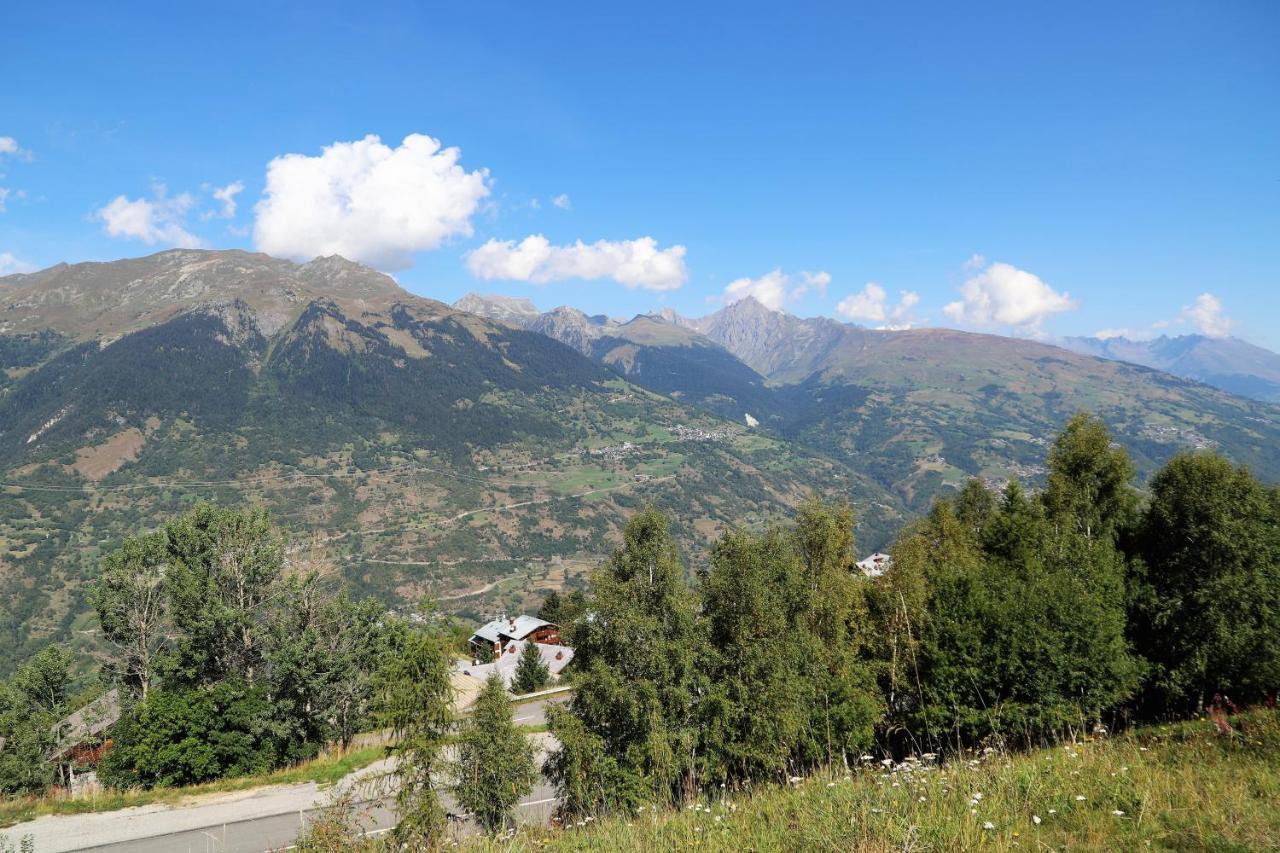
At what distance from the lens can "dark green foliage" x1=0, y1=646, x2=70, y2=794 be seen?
2553 centimetres

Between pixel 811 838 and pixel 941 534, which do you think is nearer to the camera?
pixel 811 838

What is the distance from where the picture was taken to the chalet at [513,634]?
76.4 meters

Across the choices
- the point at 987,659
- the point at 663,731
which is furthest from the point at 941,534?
the point at 663,731

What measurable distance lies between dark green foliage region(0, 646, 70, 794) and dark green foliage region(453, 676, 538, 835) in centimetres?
2221

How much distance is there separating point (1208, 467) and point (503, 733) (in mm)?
28273

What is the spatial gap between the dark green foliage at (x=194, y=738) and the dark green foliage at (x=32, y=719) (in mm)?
4702

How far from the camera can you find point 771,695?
17156 millimetres

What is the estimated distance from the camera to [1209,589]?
21.5 metres

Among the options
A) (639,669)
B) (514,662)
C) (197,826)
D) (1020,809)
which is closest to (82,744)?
(197,826)

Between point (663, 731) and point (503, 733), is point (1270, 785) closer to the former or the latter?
point (663, 731)

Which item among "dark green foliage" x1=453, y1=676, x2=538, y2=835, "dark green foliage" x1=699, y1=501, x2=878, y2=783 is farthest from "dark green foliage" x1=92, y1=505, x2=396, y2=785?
"dark green foliage" x1=699, y1=501, x2=878, y2=783

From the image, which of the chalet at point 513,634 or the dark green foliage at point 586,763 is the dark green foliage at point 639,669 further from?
the chalet at point 513,634

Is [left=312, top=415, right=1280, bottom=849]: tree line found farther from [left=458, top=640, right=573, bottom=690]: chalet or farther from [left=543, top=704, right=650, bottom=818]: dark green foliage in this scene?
[left=458, top=640, right=573, bottom=690]: chalet

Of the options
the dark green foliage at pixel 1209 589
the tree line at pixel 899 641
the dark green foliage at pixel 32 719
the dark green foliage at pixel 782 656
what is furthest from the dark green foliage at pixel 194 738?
the dark green foliage at pixel 1209 589
